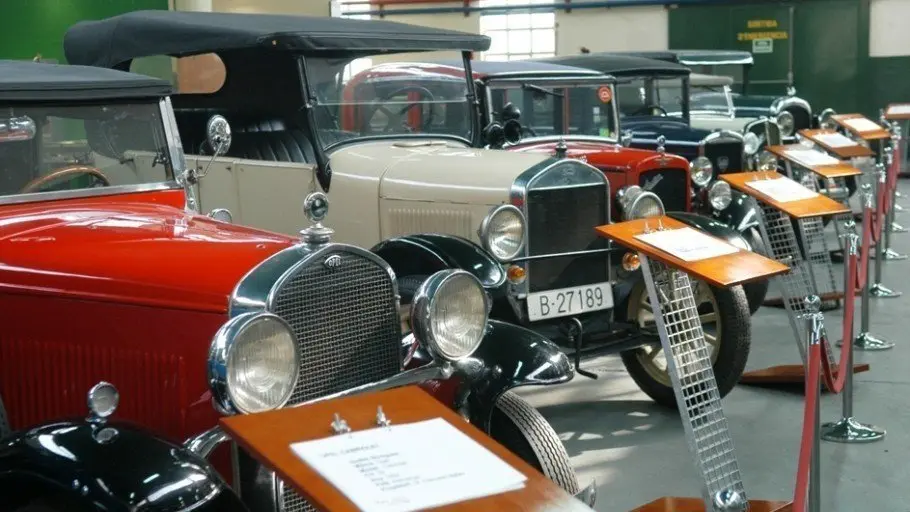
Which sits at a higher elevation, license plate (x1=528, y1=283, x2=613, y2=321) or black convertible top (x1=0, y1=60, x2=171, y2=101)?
black convertible top (x1=0, y1=60, x2=171, y2=101)

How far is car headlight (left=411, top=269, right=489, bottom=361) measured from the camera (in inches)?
112

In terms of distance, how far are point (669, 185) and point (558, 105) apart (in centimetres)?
97

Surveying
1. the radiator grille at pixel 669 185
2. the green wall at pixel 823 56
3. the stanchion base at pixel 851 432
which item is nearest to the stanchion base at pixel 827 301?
the radiator grille at pixel 669 185

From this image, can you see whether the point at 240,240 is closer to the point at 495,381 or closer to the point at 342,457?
the point at 495,381

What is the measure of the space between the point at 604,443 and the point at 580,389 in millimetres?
830

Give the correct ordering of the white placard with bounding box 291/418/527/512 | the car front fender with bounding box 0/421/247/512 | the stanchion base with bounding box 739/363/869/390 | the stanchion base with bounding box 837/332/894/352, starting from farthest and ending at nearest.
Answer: the stanchion base with bounding box 837/332/894/352 → the stanchion base with bounding box 739/363/869/390 → the car front fender with bounding box 0/421/247/512 → the white placard with bounding box 291/418/527/512

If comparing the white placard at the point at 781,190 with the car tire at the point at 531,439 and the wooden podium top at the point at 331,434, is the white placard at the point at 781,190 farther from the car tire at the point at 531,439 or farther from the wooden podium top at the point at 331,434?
the wooden podium top at the point at 331,434

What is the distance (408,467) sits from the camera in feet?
6.01

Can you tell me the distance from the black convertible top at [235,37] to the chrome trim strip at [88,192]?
1235mm

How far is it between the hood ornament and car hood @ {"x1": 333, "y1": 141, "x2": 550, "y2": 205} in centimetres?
187

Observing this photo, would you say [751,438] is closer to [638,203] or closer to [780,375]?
[780,375]

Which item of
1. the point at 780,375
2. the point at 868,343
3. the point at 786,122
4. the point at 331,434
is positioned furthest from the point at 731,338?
the point at 786,122

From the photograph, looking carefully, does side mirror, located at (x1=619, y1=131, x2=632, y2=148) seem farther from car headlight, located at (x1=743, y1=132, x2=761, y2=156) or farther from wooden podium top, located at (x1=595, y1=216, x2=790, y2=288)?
wooden podium top, located at (x1=595, y1=216, x2=790, y2=288)

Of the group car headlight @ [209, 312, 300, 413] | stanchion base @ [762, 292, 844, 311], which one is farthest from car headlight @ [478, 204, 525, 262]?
stanchion base @ [762, 292, 844, 311]
